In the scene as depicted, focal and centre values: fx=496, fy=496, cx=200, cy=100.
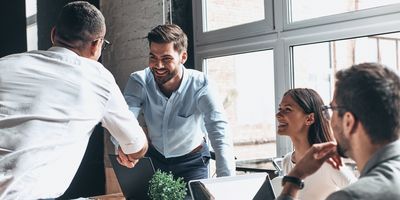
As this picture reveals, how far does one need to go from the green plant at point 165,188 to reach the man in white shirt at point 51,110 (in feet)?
1.00

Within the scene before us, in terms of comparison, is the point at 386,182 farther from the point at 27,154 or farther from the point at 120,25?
the point at 120,25

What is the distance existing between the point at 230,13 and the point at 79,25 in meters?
1.58

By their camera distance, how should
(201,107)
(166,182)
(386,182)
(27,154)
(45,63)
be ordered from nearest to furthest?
1. (386,182)
2. (27,154)
3. (45,63)
4. (166,182)
5. (201,107)

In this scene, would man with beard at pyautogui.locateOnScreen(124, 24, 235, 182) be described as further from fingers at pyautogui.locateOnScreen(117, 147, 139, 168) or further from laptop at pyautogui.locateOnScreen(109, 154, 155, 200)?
fingers at pyautogui.locateOnScreen(117, 147, 139, 168)

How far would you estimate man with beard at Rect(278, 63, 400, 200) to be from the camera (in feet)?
3.43

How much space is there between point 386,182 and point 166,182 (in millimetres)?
988

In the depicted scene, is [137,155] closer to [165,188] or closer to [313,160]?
[165,188]

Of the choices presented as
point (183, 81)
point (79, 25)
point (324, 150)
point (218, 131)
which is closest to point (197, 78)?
point (183, 81)

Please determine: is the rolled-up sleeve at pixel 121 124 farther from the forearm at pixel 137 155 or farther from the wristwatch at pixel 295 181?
the wristwatch at pixel 295 181

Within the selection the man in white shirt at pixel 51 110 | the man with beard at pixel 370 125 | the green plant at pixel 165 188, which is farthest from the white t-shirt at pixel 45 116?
the man with beard at pixel 370 125

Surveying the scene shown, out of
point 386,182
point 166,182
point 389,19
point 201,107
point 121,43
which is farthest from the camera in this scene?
point 121,43

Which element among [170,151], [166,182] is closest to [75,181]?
[170,151]

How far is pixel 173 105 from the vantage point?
100 inches

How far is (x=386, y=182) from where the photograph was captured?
41.2 inches
